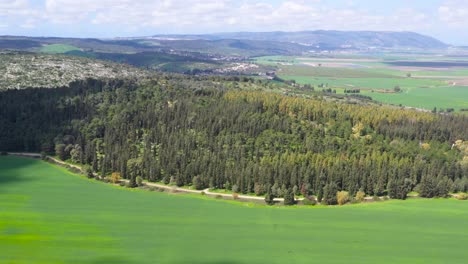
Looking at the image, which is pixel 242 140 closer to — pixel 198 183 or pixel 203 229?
pixel 198 183

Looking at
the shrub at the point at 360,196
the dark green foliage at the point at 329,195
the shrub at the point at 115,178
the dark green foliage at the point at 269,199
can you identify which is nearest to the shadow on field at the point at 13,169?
the shrub at the point at 115,178

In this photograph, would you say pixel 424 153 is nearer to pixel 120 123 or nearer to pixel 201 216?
pixel 201 216

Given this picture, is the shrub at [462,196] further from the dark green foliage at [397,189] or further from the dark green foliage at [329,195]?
the dark green foliage at [329,195]

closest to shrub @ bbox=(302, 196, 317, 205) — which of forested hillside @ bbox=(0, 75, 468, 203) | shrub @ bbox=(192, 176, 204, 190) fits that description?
forested hillside @ bbox=(0, 75, 468, 203)

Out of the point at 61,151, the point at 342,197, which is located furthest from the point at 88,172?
the point at 342,197

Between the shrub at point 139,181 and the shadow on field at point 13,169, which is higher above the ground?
the shadow on field at point 13,169

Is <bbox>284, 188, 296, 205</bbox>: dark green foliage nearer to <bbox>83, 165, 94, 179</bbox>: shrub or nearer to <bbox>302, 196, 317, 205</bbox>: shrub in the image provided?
<bbox>302, 196, 317, 205</bbox>: shrub
